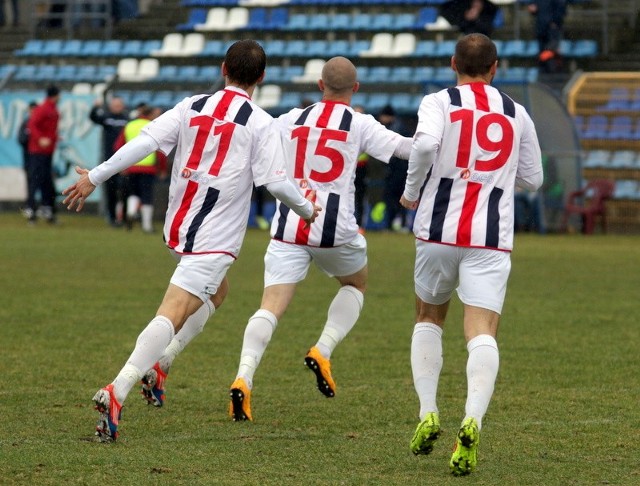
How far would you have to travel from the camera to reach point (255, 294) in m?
12.9

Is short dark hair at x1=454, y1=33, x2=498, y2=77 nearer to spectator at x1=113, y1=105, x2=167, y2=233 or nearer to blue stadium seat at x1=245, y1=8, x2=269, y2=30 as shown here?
spectator at x1=113, y1=105, x2=167, y2=233

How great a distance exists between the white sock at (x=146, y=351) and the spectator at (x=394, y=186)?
15.4 meters

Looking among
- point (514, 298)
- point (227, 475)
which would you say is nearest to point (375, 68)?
point (514, 298)

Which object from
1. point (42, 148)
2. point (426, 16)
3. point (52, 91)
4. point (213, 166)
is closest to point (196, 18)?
point (426, 16)

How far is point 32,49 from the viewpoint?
104ft

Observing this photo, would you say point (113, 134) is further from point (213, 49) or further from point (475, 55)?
point (475, 55)

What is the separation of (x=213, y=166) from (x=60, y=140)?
1932 cm

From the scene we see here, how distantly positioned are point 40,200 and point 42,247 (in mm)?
6936

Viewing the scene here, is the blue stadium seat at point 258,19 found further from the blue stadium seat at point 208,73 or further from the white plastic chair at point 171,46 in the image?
the white plastic chair at point 171,46

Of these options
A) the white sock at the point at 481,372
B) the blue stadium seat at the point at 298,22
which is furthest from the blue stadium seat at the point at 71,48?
the white sock at the point at 481,372

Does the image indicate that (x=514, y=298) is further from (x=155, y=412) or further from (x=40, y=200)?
(x=40, y=200)

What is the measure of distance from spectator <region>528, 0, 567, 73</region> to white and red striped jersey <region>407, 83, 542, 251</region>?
781 inches

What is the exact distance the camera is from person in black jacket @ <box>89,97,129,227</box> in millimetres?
22750

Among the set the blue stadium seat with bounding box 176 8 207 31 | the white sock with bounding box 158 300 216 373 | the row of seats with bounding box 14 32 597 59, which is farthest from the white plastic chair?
the white sock with bounding box 158 300 216 373
